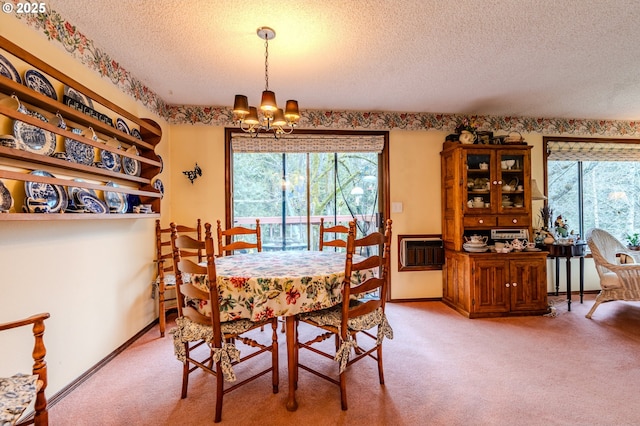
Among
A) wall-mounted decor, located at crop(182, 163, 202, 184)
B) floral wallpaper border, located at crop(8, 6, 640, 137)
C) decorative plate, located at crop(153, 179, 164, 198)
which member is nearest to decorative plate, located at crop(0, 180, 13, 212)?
floral wallpaper border, located at crop(8, 6, 640, 137)

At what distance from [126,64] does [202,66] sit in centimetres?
63

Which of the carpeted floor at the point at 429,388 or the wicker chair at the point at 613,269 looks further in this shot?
the wicker chair at the point at 613,269

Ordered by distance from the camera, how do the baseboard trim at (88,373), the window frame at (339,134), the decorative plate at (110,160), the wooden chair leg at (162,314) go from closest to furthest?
1. the baseboard trim at (88,373)
2. the decorative plate at (110,160)
3. the wooden chair leg at (162,314)
4. the window frame at (339,134)

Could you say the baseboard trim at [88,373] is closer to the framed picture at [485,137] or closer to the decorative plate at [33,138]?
the decorative plate at [33,138]

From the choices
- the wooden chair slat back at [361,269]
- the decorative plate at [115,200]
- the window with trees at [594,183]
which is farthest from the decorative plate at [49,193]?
the window with trees at [594,183]

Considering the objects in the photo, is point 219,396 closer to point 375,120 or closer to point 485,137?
point 375,120

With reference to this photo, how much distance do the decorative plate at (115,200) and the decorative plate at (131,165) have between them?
0.20 m

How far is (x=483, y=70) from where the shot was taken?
2508mm

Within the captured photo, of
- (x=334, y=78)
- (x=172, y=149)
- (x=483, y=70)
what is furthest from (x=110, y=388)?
(x=483, y=70)

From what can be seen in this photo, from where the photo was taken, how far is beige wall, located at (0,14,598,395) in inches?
60.5

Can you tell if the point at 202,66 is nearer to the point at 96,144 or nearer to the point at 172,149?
the point at 96,144

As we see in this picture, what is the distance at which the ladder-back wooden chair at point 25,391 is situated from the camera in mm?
1005

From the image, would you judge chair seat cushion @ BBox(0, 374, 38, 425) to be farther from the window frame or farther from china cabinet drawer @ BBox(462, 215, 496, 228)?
china cabinet drawer @ BBox(462, 215, 496, 228)

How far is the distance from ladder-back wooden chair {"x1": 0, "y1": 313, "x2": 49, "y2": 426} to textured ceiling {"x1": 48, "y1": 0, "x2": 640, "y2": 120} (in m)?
1.80
